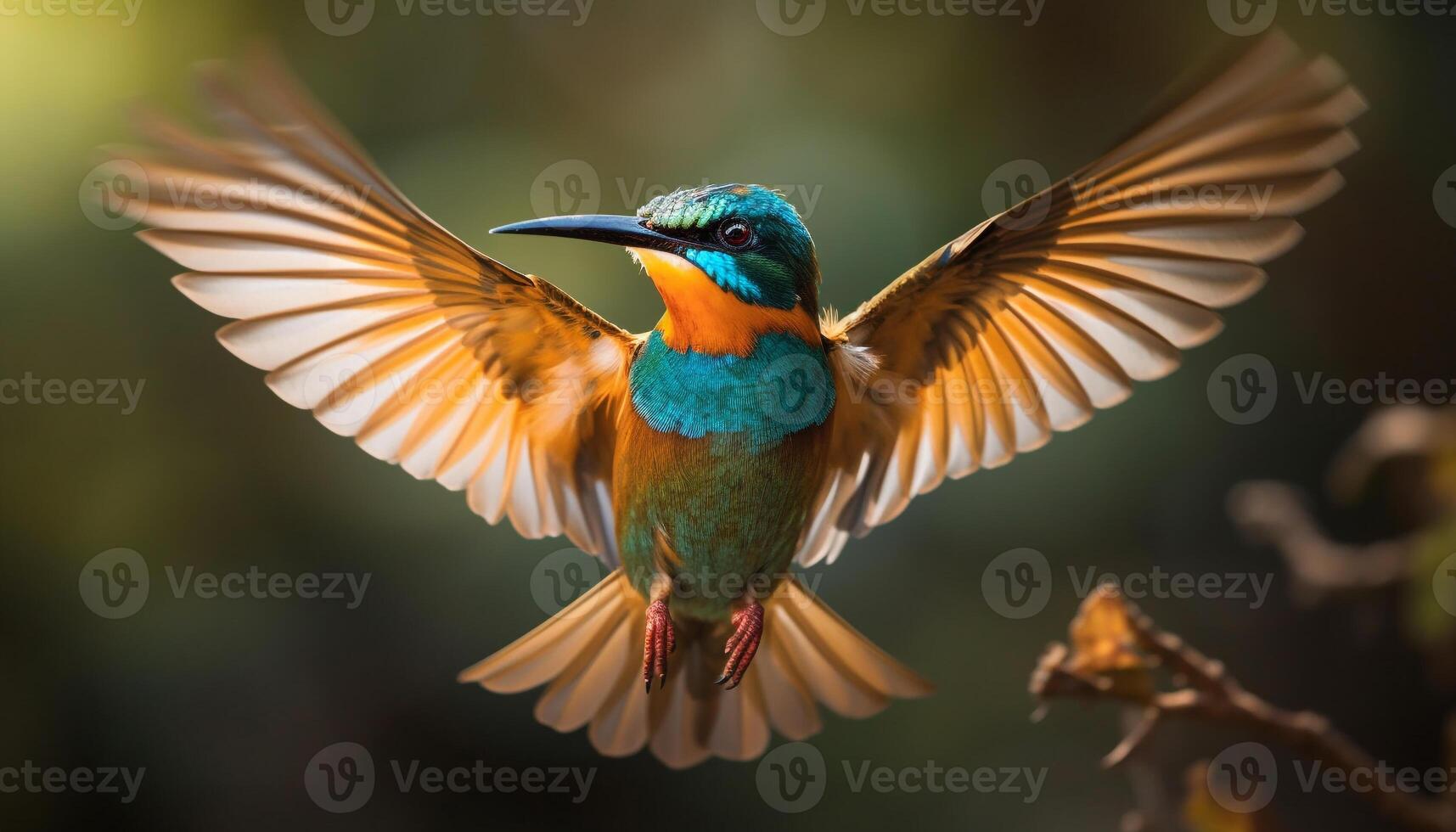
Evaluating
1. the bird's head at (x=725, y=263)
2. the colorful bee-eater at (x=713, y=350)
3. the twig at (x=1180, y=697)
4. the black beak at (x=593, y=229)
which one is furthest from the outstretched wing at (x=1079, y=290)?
the twig at (x=1180, y=697)

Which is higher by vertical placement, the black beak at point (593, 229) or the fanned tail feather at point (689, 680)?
the black beak at point (593, 229)

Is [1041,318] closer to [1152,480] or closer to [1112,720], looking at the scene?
[1152,480]

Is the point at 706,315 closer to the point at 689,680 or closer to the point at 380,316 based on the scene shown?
the point at 380,316

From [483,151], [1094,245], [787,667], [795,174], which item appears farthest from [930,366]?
[483,151]

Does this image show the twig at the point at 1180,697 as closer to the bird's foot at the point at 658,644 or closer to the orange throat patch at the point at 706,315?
the bird's foot at the point at 658,644

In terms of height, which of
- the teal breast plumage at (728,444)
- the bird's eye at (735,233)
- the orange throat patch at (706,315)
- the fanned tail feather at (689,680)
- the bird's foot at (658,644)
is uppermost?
the bird's eye at (735,233)

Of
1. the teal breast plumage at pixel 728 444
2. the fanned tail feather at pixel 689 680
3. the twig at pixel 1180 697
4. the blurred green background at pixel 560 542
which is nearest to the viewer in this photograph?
the twig at pixel 1180 697

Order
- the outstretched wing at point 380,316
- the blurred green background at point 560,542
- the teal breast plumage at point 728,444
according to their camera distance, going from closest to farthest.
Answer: the outstretched wing at point 380,316 < the teal breast plumage at point 728,444 < the blurred green background at point 560,542

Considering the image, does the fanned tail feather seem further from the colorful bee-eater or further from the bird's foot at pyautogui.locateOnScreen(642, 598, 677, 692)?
the bird's foot at pyautogui.locateOnScreen(642, 598, 677, 692)

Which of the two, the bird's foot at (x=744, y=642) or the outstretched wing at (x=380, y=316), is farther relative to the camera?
the outstretched wing at (x=380, y=316)
